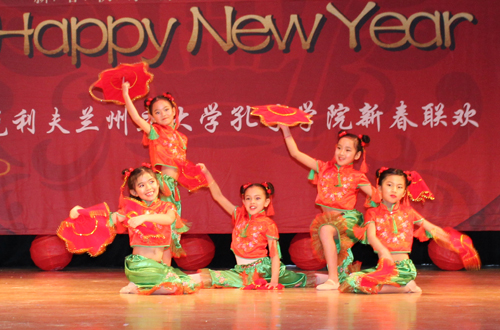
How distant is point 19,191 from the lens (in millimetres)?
4762

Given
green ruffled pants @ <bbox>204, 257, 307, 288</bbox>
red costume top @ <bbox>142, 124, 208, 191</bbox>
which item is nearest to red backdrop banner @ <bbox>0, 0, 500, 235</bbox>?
red costume top @ <bbox>142, 124, 208, 191</bbox>

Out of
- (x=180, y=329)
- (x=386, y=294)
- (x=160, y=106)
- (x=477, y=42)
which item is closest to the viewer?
(x=180, y=329)

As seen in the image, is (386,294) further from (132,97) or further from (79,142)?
(79,142)

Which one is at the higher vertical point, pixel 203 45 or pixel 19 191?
pixel 203 45

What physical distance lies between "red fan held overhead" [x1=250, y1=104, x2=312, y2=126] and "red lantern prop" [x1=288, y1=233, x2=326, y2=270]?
1150 mm

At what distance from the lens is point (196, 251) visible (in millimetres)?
4633

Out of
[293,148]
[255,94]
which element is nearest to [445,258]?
[293,148]

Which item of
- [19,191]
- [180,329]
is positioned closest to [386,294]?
[180,329]

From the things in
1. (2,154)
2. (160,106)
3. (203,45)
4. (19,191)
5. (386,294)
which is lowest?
(386,294)

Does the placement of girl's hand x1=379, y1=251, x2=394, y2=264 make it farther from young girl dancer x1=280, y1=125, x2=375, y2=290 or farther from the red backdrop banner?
the red backdrop banner

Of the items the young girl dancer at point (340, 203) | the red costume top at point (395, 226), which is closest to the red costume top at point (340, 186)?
the young girl dancer at point (340, 203)

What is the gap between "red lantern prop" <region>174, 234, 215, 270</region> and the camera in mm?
4637

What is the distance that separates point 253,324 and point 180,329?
285 mm

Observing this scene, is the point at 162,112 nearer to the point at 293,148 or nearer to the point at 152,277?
the point at 293,148
